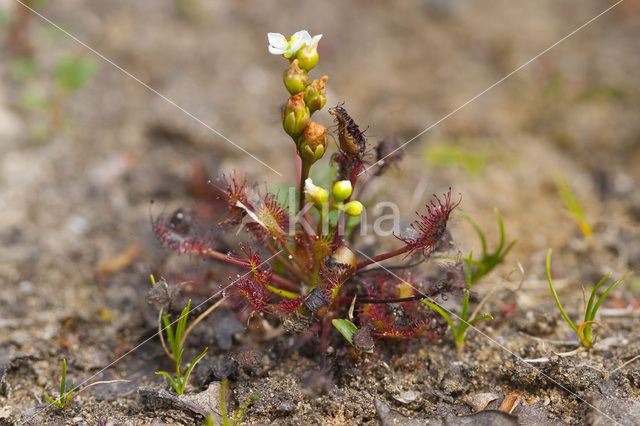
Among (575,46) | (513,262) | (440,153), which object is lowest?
(513,262)

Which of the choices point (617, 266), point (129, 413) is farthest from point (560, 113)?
point (129, 413)

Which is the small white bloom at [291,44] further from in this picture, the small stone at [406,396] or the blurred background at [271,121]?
the small stone at [406,396]

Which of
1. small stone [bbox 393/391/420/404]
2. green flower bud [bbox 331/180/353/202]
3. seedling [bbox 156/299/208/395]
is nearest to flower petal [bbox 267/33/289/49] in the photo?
green flower bud [bbox 331/180/353/202]

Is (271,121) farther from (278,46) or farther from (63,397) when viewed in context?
(63,397)

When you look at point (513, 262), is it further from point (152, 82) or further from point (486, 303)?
point (152, 82)

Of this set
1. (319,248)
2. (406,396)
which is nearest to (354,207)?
(319,248)

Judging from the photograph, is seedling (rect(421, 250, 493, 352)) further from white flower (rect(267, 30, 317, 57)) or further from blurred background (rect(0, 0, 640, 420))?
white flower (rect(267, 30, 317, 57))

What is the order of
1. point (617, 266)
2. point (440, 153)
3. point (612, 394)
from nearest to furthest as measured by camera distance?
point (612, 394)
point (617, 266)
point (440, 153)
